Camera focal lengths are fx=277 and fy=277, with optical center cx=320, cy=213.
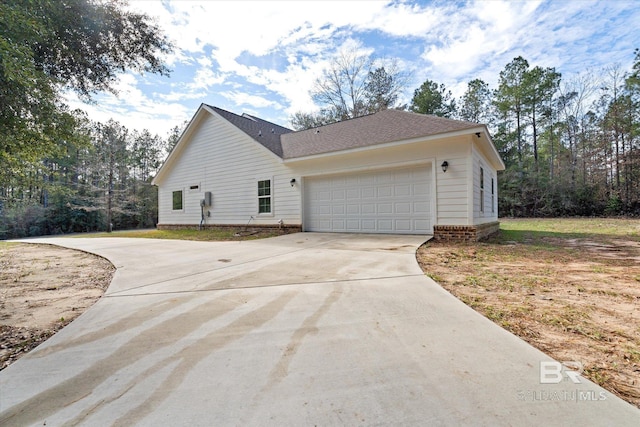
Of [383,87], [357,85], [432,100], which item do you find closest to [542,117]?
[432,100]

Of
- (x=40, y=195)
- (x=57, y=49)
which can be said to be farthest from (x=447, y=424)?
(x=40, y=195)

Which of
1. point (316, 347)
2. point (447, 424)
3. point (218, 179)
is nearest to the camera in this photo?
point (447, 424)

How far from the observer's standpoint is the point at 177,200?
1352 cm

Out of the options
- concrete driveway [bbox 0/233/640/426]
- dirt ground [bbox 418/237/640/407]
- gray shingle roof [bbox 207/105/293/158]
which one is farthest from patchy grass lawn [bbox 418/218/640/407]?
gray shingle roof [bbox 207/105/293/158]

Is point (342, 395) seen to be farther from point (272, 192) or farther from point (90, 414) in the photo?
point (272, 192)

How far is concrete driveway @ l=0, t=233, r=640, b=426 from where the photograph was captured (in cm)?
128

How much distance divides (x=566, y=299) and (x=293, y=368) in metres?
2.91

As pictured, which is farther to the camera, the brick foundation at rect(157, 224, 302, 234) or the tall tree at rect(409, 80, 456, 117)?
the tall tree at rect(409, 80, 456, 117)

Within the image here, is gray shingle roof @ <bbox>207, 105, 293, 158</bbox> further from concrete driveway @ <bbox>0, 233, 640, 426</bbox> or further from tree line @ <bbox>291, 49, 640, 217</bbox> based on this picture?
tree line @ <bbox>291, 49, 640, 217</bbox>

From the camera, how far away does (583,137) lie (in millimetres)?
21297

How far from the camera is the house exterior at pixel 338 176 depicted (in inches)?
295

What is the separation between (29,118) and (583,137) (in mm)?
30398

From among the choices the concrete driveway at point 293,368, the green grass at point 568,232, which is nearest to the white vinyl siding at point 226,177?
the green grass at point 568,232

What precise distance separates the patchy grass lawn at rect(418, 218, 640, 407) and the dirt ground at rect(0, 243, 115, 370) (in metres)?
3.62
